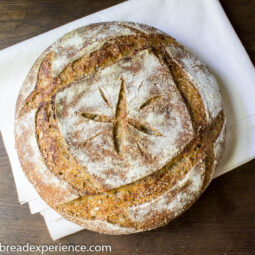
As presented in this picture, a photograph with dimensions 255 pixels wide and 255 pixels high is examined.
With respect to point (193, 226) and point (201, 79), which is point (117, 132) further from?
point (193, 226)

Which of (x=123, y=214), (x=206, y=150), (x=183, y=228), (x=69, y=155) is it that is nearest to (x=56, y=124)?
(x=69, y=155)

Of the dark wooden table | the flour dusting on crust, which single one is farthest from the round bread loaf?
the dark wooden table

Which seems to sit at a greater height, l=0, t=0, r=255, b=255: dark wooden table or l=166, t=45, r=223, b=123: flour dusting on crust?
l=166, t=45, r=223, b=123: flour dusting on crust

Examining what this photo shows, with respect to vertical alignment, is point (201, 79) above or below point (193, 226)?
above

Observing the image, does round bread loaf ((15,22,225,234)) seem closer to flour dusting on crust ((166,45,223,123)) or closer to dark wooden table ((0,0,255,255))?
flour dusting on crust ((166,45,223,123))

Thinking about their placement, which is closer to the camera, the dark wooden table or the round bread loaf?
the round bread loaf

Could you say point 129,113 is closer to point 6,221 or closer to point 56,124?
point 56,124

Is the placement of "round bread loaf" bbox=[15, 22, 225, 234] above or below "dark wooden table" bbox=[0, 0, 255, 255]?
above

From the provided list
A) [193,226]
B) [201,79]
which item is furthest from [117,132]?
[193,226]

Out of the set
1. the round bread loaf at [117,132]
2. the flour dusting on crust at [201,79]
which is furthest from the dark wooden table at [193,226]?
the flour dusting on crust at [201,79]

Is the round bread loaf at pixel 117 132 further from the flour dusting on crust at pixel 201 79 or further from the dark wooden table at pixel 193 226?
the dark wooden table at pixel 193 226
